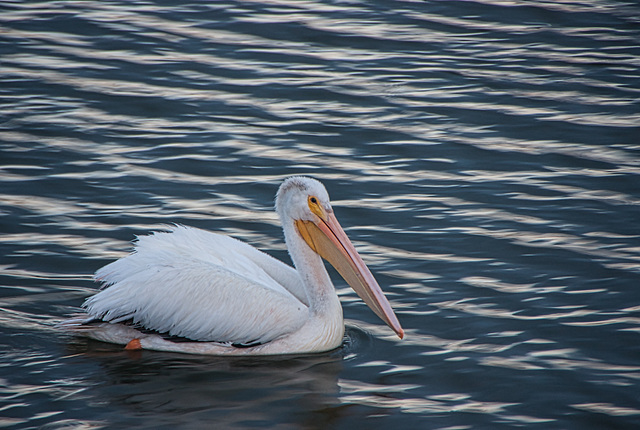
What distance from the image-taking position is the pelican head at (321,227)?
17.7 ft

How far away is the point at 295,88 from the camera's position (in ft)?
31.5

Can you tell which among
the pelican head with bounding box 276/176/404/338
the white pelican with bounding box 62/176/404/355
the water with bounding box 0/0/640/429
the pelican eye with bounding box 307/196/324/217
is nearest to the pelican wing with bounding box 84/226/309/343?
the white pelican with bounding box 62/176/404/355

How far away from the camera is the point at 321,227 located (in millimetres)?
5422

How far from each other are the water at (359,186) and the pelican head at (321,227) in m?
0.33

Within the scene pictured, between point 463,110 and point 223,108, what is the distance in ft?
7.05

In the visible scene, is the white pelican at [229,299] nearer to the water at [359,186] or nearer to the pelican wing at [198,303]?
the pelican wing at [198,303]

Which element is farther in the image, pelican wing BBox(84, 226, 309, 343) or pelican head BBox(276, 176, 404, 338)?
pelican head BBox(276, 176, 404, 338)

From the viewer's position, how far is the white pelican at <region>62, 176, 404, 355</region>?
5215mm

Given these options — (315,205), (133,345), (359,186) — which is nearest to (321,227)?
(315,205)

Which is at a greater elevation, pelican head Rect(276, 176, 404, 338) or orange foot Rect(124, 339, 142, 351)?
pelican head Rect(276, 176, 404, 338)

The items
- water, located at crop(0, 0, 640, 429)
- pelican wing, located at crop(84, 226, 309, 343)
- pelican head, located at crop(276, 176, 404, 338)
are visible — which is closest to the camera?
water, located at crop(0, 0, 640, 429)

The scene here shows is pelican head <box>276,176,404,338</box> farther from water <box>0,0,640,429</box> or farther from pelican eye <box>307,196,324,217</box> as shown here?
water <box>0,0,640,429</box>

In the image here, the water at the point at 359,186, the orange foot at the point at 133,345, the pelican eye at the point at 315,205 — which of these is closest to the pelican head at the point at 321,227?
the pelican eye at the point at 315,205

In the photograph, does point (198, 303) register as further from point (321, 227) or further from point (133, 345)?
point (321, 227)
